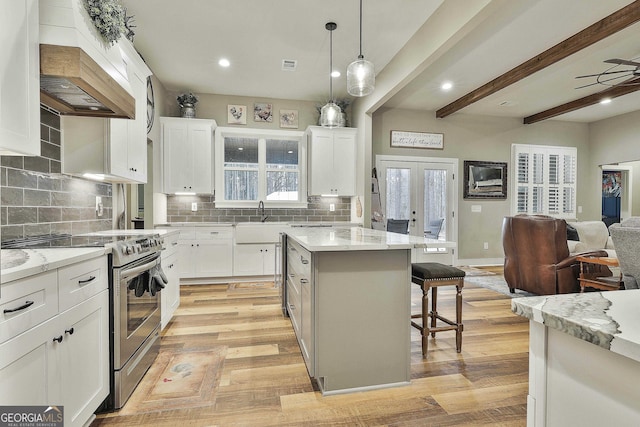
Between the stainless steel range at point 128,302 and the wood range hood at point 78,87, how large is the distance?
35.0 inches

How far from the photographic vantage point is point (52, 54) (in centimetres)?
164

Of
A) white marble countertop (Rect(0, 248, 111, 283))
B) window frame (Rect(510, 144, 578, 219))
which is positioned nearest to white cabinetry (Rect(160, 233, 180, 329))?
white marble countertop (Rect(0, 248, 111, 283))

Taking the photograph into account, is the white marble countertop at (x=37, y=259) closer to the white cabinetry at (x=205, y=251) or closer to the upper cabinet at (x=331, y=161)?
the white cabinetry at (x=205, y=251)

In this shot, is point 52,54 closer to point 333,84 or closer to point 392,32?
point 392,32

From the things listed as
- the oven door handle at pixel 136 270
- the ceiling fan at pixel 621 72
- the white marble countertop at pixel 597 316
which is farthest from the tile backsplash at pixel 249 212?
the white marble countertop at pixel 597 316

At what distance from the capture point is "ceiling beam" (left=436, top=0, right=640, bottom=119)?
294 cm

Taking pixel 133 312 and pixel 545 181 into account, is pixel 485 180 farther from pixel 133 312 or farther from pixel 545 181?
pixel 133 312

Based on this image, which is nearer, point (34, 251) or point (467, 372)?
point (34, 251)

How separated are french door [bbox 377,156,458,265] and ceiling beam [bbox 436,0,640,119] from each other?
1.33m

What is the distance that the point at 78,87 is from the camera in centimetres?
181

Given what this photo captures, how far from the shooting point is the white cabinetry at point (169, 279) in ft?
9.20

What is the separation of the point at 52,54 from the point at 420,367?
2.94m

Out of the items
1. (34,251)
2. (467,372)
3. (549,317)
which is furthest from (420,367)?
(34,251)

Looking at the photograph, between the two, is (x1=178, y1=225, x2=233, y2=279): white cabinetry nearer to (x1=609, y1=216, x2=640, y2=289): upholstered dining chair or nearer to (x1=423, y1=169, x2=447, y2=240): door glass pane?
(x1=423, y1=169, x2=447, y2=240): door glass pane
